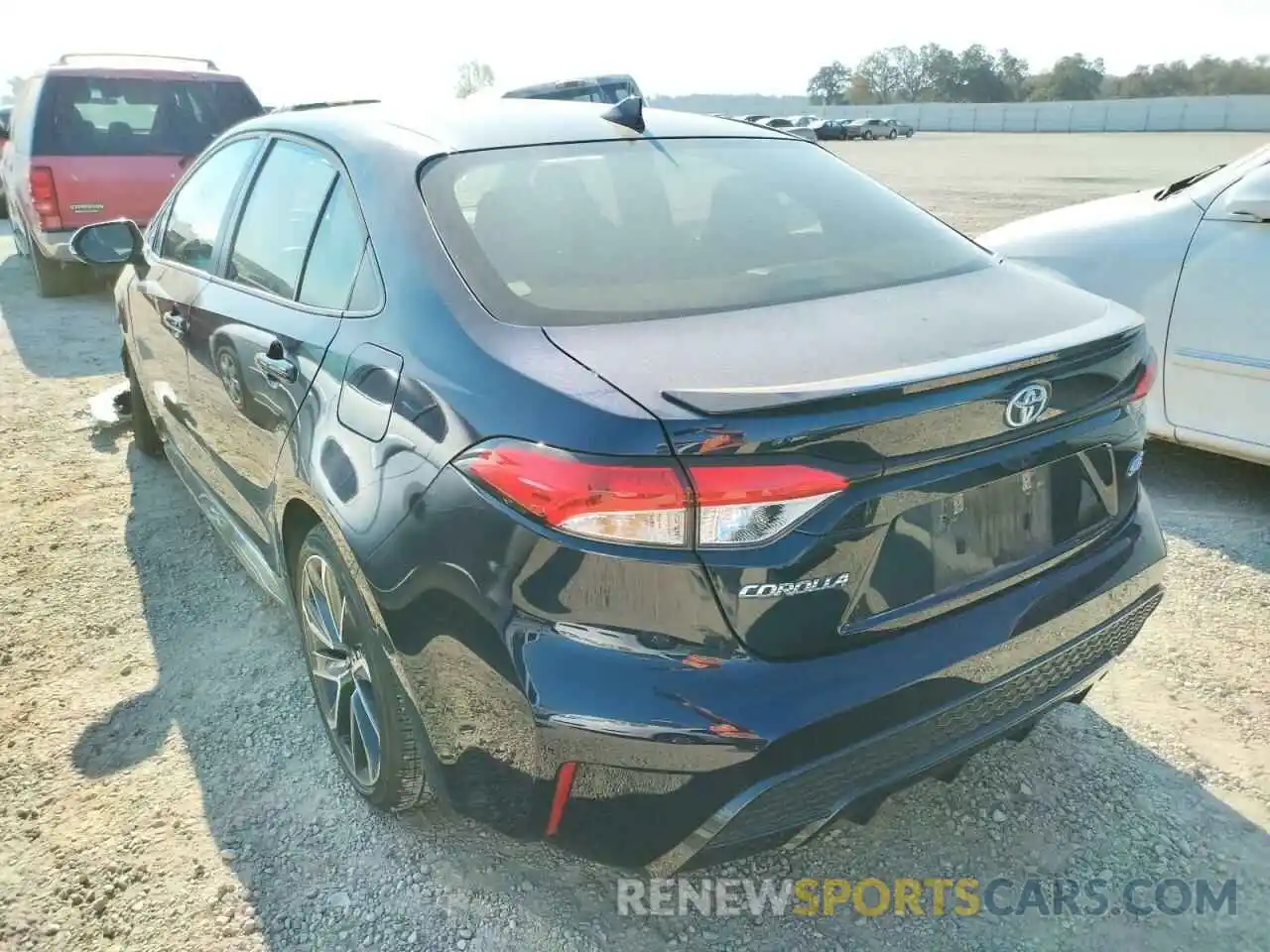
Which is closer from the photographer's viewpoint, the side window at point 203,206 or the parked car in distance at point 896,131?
the side window at point 203,206

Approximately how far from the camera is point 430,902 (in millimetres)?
2201

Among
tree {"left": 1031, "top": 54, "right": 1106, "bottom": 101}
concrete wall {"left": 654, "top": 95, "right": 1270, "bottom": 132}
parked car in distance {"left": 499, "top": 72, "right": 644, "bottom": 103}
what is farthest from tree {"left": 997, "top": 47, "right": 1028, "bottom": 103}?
parked car in distance {"left": 499, "top": 72, "right": 644, "bottom": 103}

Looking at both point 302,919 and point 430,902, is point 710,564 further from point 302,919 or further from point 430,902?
point 302,919

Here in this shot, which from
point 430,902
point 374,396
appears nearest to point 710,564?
point 374,396

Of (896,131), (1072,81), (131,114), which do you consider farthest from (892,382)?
(1072,81)

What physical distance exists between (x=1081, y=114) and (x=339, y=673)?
65833mm

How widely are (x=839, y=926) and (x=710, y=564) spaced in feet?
3.24

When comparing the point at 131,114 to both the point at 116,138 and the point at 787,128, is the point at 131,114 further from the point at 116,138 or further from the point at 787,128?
the point at 787,128

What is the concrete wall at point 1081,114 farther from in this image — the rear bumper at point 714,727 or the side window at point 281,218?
Result: the rear bumper at point 714,727

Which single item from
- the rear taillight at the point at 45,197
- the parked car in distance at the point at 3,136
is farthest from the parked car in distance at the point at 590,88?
the rear taillight at the point at 45,197

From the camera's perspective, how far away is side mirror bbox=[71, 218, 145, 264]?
381 cm

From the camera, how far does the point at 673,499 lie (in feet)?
5.25

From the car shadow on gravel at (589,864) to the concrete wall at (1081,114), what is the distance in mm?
58444

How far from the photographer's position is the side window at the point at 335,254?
2.30 m
